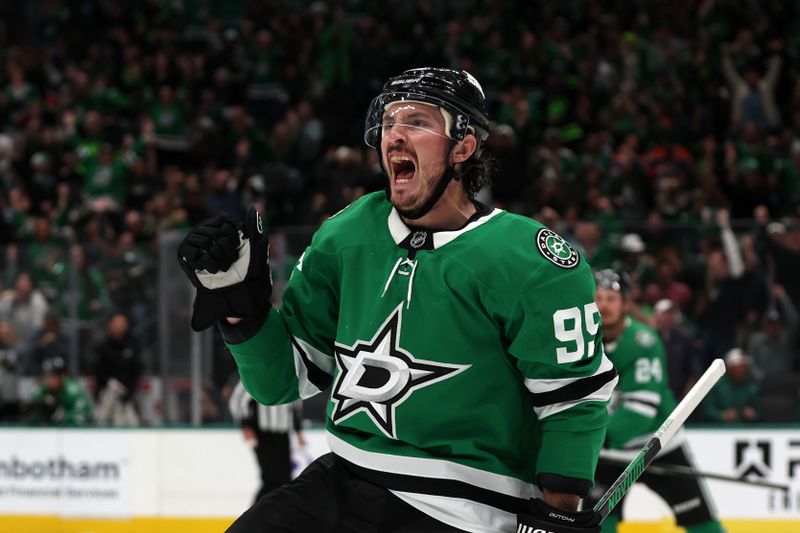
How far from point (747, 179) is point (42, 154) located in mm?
5093

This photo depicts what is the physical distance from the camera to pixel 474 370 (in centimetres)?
246

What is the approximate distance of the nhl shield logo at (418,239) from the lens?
2.54 metres

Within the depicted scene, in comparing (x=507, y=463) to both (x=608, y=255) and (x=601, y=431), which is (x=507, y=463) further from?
(x=608, y=255)

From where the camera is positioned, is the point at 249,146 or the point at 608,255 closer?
the point at 608,255

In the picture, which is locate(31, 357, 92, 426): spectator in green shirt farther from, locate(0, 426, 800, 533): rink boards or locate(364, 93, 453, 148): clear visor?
locate(364, 93, 453, 148): clear visor

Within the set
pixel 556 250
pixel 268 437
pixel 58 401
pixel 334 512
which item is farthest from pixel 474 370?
pixel 58 401

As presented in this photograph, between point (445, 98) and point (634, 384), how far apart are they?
2.68m

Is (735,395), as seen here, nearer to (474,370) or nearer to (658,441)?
Answer: (658,441)

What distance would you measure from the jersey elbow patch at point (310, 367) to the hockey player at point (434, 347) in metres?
0.06

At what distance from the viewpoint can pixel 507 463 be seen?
2.53m

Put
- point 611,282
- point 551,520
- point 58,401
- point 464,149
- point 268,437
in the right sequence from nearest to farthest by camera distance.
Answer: point 551,520 < point 464,149 < point 611,282 < point 268,437 < point 58,401

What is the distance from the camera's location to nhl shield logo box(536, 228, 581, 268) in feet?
8.08

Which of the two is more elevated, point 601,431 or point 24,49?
point 24,49

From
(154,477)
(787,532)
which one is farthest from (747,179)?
(154,477)
